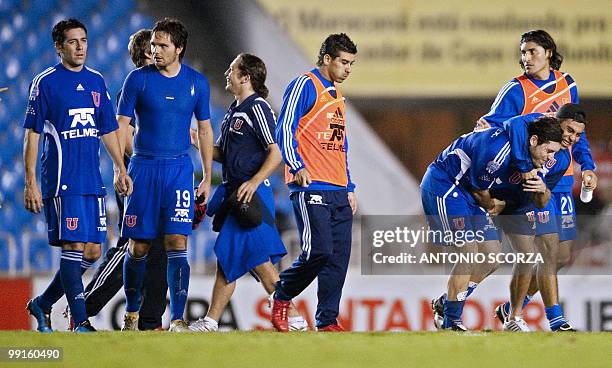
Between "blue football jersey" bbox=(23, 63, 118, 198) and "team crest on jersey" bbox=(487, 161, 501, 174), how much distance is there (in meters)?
2.22

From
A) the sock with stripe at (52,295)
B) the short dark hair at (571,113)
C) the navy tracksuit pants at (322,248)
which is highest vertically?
the short dark hair at (571,113)

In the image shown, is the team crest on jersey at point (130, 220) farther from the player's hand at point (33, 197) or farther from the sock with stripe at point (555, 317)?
the sock with stripe at point (555, 317)

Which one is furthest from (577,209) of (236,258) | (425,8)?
(236,258)

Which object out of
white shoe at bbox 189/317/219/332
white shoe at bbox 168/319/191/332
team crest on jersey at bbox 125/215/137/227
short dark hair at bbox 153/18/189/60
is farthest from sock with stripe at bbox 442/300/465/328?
short dark hair at bbox 153/18/189/60

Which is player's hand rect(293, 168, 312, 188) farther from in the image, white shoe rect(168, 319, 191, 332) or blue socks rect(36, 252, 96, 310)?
blue socks rect(36, 252, 96, 310)

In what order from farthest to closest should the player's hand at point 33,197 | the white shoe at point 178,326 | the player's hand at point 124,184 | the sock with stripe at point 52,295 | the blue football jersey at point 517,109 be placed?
the blue football jersey at point 517,109 → the sock with stripe at point 52,295 → the white shoe at point 178,326 → the player's hand at point 124,184 → the player's hand at point 33,197

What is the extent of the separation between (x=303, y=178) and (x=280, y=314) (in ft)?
2.69

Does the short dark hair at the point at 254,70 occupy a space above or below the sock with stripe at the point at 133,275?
above

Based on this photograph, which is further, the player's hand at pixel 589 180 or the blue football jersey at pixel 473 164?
the player's hand at pixel 589 180

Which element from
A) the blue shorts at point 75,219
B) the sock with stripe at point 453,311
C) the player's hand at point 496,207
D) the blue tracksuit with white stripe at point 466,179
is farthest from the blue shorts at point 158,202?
the player's hand at point 496,207

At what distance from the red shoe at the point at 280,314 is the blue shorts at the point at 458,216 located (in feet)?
3.63

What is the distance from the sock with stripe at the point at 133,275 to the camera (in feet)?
23.2

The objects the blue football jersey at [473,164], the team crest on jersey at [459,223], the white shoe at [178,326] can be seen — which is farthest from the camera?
the team crest on jersey at [459,223]

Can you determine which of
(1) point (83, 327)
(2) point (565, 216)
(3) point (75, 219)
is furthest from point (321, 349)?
(2) point (565, 216)
